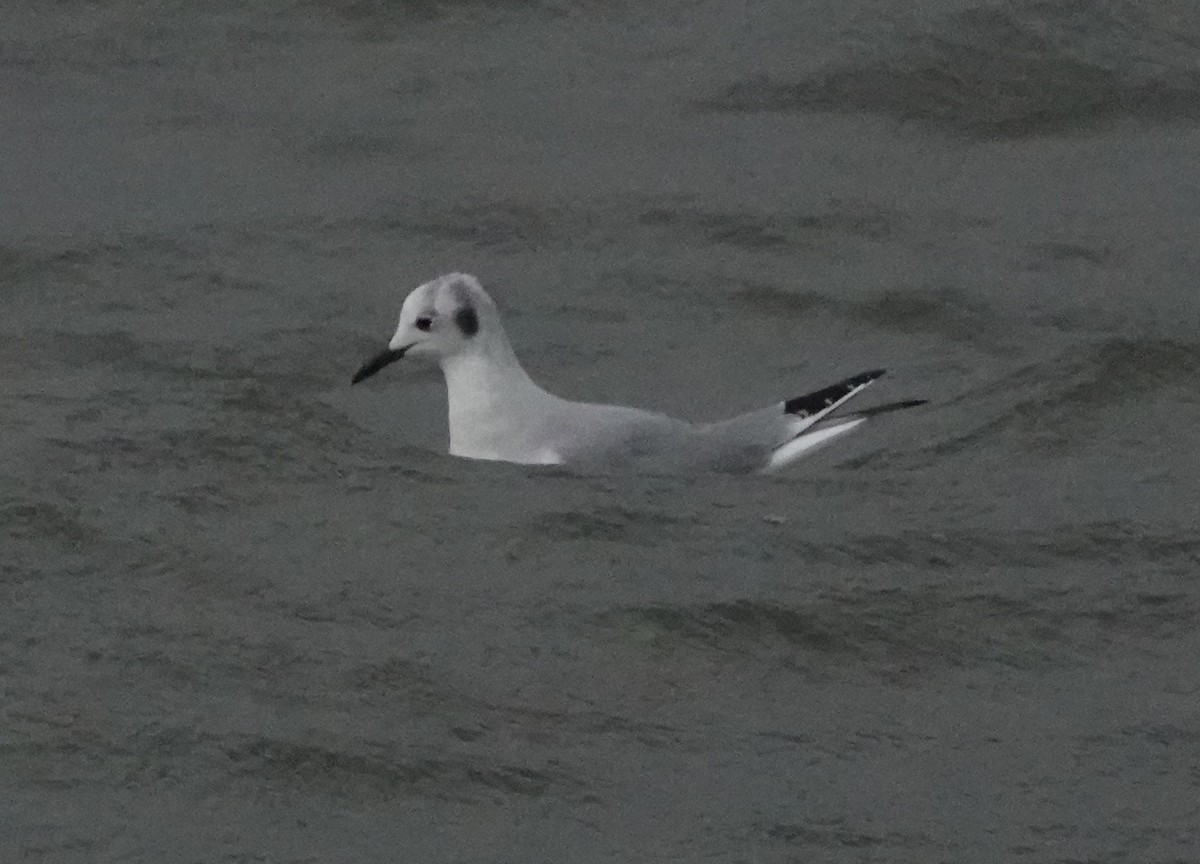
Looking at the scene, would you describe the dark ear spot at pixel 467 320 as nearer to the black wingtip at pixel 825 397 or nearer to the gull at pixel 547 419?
the gull at pixel 547 419

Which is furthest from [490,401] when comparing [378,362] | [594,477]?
[594,477]

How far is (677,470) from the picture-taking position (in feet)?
32.3

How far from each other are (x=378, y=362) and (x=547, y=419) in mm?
664

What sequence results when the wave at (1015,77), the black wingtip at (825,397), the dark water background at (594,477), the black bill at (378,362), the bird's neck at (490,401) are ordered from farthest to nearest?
the wave at (1015,77)
the black wingtip at (825,397)
the black bill at (378,362)
the bird's neck at (490,401)
the dark water background at (594,477)

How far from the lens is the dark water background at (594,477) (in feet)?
24.8

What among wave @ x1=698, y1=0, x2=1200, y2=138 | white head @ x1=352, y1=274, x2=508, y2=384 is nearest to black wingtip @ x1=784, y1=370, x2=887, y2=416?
white head @ x1=352, y1=274, x2=508, y2=384

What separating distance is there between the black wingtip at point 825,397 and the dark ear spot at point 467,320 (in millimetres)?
1144

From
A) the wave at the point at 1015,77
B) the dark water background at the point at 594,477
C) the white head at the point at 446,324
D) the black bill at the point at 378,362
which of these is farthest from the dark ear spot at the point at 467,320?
the wave at the point at 1015,77

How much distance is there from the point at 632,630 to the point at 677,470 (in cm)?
135

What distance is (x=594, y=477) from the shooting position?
9.74m

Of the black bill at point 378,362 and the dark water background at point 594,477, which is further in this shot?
the black bill at point 378,362

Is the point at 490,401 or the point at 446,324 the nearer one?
the point at 490,401

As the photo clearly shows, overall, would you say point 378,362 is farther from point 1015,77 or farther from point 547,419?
point 1015,77

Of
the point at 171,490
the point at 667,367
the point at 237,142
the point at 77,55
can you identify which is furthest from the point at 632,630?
the point at 77,55
